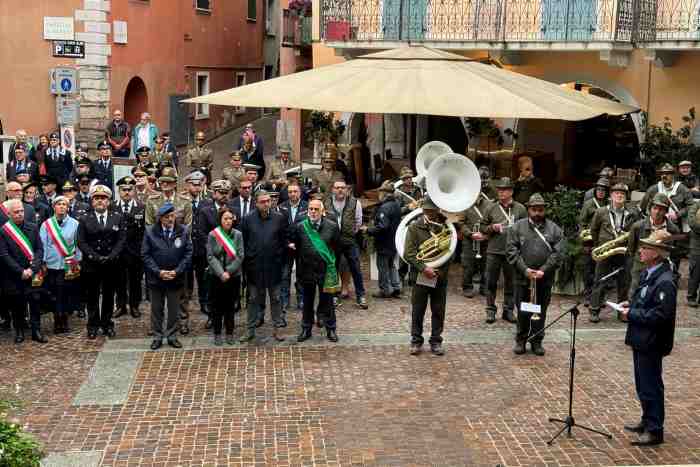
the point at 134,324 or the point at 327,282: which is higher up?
the point at 327,282

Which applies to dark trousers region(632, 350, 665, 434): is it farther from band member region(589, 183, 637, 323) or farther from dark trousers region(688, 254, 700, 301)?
dark trousers region(688, 254, 700, 301)

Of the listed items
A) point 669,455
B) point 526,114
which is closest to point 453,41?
point 526,114

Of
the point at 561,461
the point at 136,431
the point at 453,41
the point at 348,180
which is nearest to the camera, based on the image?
the point at 561,461

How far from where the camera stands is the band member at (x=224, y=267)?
12086 mm

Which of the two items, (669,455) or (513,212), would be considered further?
(513,212)

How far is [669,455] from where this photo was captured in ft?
29.8

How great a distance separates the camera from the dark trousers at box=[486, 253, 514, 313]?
13.6m

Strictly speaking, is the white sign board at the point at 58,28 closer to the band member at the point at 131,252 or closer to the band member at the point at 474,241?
the band member at the point at 131,252

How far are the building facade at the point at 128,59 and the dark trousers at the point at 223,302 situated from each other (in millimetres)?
15199

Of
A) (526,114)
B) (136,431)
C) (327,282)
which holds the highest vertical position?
(526,114)

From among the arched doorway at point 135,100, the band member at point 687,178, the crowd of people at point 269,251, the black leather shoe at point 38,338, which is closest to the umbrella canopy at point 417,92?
the crowd of people at point 269,251

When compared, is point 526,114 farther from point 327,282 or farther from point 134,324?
point 134,324

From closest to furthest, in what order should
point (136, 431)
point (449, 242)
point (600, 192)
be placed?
point (136, 431), point (449, 242), point (600, 192)

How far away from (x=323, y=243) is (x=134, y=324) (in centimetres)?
292
